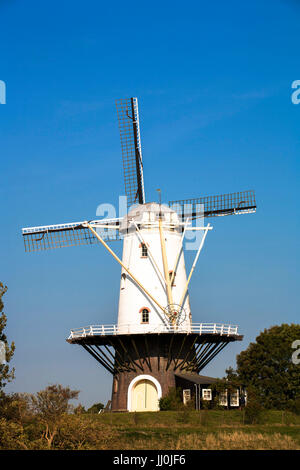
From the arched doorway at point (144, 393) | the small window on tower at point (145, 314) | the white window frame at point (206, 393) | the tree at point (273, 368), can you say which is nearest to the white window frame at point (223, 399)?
the white window frame at point (206, 393)

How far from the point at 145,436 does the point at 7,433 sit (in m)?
6.97

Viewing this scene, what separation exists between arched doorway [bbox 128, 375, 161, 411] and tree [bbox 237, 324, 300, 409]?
865 centimetres

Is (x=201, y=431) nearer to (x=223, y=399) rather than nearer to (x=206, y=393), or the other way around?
(x=206, y=393)

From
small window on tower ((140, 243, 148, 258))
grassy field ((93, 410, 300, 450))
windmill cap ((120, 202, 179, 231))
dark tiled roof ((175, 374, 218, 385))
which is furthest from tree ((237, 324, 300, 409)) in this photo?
windmill cap ((120, 202, 179, 231))

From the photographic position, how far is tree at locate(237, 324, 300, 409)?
48125 millimetres

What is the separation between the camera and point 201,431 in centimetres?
2936

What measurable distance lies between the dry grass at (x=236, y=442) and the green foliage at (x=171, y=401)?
10.6m

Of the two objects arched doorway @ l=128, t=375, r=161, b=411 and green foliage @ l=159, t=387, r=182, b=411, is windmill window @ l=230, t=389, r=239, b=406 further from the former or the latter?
arched doorway @ l=128, t=375, r=161, b=411

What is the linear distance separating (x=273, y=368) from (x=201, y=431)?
69.6 feet

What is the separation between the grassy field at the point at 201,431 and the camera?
83.6ft

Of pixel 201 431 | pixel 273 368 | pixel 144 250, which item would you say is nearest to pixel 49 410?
pixel 201 431

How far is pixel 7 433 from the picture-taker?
22844 mm

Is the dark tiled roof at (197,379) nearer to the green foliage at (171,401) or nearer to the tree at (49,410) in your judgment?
the green foliage at (171,401)
